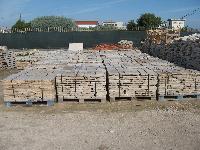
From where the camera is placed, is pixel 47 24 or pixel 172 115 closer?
pixel 172 115

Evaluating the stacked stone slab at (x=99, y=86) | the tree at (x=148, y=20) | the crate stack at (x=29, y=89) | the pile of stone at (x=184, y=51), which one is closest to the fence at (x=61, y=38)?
the pile of stone at (x=184, y=51)

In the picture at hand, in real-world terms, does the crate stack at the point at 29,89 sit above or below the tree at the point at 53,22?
below

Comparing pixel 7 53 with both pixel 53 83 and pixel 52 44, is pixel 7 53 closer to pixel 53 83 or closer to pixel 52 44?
pixel 53 83

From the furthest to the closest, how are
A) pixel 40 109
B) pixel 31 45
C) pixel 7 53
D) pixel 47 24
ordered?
1. pixel 47 24
2. pixel 31 45
3. pixel 7 53
4. pixel 40 109

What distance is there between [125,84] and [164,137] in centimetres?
324

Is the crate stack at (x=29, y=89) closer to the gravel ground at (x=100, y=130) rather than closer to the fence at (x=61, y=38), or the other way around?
the gravel ground at (x=100, y=130)

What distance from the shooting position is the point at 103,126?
8719 millimetres

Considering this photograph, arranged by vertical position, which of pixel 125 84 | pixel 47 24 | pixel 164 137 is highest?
pixel 47 24

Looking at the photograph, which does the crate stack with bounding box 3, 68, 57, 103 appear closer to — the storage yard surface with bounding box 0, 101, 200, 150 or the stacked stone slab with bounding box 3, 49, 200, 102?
the stacked stone slab with bounding box 3, 49, 200, 102

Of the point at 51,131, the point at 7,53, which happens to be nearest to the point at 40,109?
the point at 51,131

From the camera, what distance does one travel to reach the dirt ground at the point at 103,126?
7559mm

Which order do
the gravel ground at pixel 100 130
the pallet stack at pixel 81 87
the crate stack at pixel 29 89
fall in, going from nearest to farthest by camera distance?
the gravel ground at pixel 100 130
the crate stack at pixel 29 89
the pallet stack at pixel 81 87

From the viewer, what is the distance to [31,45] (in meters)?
35.2

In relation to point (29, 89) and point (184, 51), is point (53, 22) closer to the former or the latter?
point (184, 51)
